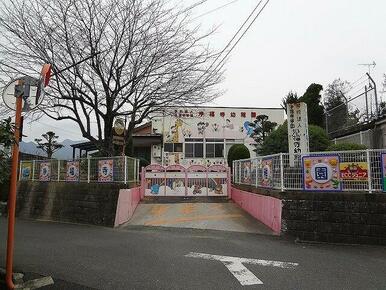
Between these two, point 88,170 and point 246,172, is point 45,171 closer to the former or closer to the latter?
point 88,170

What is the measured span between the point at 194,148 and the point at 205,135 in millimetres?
1224

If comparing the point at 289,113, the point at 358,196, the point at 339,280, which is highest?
the point at 289,113

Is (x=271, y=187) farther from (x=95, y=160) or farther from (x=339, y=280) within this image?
(x=95, y=160)

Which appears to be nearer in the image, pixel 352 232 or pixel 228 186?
pixel 352 232

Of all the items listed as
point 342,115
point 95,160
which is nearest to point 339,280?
point 95,160

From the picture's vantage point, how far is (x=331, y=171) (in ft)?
32.3

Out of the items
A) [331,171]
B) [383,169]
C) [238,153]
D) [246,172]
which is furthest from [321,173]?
[238,153]

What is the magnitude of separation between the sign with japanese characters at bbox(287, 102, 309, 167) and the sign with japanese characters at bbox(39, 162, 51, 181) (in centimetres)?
1110

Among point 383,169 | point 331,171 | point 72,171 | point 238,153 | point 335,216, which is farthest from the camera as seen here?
point 238,153

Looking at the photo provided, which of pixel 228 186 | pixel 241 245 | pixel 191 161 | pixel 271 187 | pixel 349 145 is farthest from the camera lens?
pixel 191 161

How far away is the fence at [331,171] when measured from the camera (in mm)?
9336

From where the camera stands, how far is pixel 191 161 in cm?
2719

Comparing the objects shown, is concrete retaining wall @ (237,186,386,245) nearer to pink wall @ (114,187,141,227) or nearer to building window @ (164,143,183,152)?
pink wall @ (114,187,141,227)

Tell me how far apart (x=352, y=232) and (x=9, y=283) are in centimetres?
760
